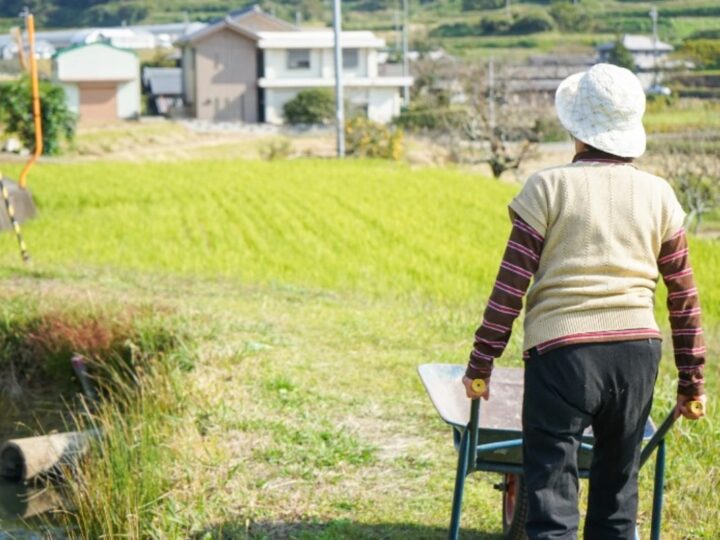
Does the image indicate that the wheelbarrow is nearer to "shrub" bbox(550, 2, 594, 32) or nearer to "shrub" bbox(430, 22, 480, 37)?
"shrub" bbox(550, 2, 594, 32)

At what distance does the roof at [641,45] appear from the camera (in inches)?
1463

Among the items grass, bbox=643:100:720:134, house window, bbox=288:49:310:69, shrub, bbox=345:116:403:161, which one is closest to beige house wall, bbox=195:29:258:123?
house window, bbox=288:49:310:69

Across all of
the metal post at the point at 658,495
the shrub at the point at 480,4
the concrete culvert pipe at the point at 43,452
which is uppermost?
the shrub at the point at 480,4

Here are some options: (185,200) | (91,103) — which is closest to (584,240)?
(185,200)

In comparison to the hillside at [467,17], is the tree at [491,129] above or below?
below

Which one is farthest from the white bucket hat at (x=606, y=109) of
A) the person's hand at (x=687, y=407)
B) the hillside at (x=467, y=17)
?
the hillside at (x=467, y=17)

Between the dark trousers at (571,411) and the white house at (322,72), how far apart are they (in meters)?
47.0

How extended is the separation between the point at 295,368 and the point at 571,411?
344cm

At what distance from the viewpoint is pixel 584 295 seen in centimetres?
345

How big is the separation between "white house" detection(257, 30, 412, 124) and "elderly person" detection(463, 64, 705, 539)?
4685 centimetres

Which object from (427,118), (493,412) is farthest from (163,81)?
(493,412)

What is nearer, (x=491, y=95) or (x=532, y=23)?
(x=491, y=95)

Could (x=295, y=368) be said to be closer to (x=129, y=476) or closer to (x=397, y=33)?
(x=129, y=476)

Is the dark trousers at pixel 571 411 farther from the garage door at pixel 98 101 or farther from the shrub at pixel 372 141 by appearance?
the garage door at pixel 98 101
